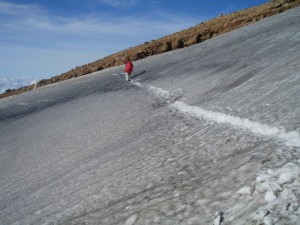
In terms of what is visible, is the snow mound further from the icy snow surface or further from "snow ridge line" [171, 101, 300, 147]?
"snow ridge line" [171, 101, 300, 147]

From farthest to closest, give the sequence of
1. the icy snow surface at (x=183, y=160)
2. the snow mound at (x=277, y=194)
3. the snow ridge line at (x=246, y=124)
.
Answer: the snow ridge line at (x=246, y=124) < the icy snow surface at (x=183, y=160) < the snow mound at (x=277, y=194)

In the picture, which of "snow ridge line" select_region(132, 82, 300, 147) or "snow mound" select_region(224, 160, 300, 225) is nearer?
"snow mound" select_region(224, 160, 300, 225)

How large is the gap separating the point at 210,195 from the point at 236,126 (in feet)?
7.14

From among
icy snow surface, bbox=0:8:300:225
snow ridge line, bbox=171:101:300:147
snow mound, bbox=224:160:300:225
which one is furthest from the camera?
snow ridge line, bbox=171:101:300:147

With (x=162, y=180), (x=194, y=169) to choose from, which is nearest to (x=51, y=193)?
(x=162, y=180)

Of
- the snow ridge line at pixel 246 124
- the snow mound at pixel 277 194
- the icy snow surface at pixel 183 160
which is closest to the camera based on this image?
the snow mound at pixel 277 194

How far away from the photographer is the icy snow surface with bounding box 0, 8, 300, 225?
3246mm

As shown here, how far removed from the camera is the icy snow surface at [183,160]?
10.6ft

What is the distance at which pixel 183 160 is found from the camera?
487cm

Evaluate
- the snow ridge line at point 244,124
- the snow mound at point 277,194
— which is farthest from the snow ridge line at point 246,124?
the snow mound at point 277,194

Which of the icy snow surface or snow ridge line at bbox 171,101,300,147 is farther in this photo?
snow ridge line at bbox 171,101,300,147

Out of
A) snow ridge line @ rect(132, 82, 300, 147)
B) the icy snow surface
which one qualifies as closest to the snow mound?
the icy snow surface

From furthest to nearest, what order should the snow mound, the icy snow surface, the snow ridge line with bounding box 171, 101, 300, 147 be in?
the snow ridge line with bounding box 171, 101, 300, 147
the icy snow surface
the snow mound

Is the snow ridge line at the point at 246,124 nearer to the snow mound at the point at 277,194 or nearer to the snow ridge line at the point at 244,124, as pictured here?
the snow ridge line at the point at 244,124
